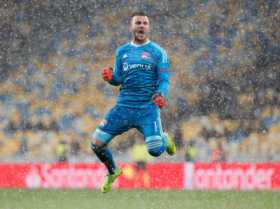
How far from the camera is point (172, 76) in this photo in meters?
17.6

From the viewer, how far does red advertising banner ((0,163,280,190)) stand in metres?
14.1

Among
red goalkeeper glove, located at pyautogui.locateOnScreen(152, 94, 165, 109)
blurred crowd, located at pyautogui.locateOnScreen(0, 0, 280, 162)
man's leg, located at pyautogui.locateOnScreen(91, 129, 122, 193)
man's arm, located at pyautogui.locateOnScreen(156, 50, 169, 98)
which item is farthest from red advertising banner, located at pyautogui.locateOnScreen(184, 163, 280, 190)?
red goalkeeper glove, located at pyautogui.locateOnScreen(152, 94, 165, 109)

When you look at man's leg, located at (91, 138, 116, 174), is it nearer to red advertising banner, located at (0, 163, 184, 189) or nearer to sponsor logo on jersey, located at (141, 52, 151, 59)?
sponsor logo on jersey, located at (141, 52, 151, 59)

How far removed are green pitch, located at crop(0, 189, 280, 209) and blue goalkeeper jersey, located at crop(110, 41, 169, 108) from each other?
6.24 feet

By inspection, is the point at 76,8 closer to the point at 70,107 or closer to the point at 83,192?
the point at 70,107

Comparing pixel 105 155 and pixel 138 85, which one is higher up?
pixel 138 85

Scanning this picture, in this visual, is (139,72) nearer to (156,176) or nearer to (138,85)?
(138,85)

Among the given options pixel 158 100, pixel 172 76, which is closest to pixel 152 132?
pixel 158 100

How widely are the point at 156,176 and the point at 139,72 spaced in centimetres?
718

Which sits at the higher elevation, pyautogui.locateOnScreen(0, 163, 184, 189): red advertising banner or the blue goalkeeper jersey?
the blue goalkeeper jersey

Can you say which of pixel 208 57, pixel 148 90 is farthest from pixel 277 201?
pixel 208 57

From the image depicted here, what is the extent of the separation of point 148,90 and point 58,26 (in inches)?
453

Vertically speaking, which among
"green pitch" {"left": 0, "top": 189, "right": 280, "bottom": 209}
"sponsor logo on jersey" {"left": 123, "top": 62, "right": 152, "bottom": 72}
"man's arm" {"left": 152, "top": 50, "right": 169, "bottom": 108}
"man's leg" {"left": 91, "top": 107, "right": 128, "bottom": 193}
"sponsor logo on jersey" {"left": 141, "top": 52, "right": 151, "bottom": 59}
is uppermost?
"sponsor logo on jersey" {"left": 141, "top": 52, "right": 151, "bottom": 59}

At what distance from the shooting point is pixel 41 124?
1714cm
